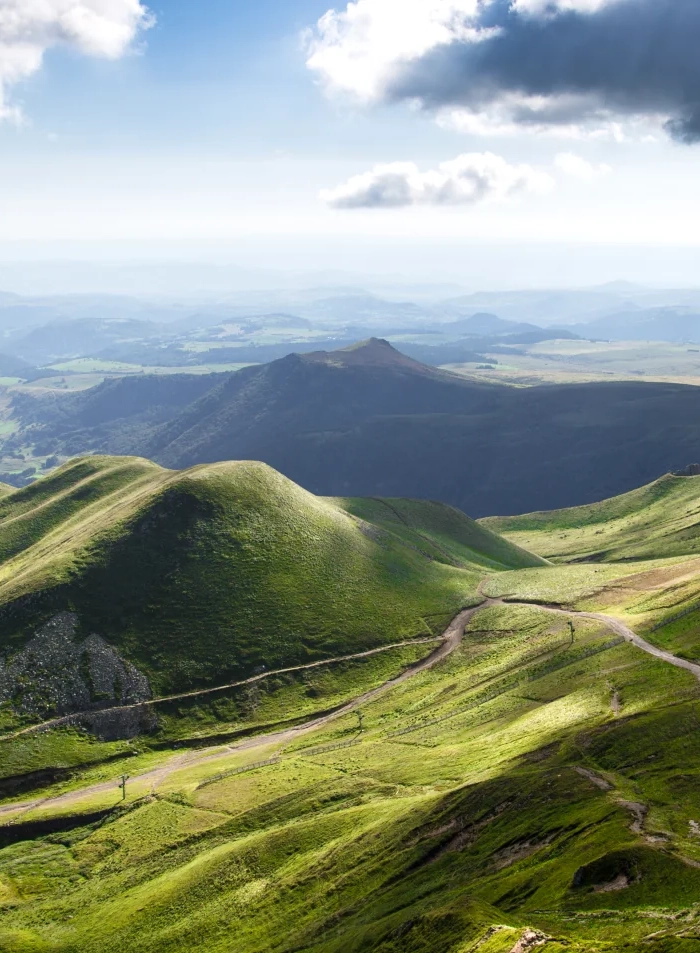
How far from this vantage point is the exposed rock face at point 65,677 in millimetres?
112625

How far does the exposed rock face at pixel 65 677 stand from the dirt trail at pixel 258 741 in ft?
50.8

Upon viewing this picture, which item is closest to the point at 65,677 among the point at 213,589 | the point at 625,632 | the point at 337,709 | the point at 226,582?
the point at 213,589

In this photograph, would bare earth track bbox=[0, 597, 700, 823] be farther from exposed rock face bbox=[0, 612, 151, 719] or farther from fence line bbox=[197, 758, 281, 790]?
fence line bbox=[197, 758, 281, 790]

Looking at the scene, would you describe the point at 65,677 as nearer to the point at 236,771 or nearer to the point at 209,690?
the point at 209,690

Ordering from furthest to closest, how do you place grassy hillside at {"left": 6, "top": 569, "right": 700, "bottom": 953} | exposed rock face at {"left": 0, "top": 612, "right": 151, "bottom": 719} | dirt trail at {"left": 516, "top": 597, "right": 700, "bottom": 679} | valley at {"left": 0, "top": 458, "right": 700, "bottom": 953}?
exposed rock face at {"left": 0, "top": 612, "right": 151, "bottom": 719} → dirt trail at {"left": 516, "top": 597, "right": 700, "bottom": 679} → valley at {"left": 0, "top": 458, "right": 700, "bottom": 953} → grassy hillside at {"left": 6, "top": 569, "right": 700, "bottom": 953}

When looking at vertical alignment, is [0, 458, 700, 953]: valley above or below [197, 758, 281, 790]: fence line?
above

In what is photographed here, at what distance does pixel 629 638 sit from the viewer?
107125 mm

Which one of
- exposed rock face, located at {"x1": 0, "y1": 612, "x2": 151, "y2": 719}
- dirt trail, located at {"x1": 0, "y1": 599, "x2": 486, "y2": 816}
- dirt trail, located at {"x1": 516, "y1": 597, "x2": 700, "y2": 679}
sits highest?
dirt trail, located at {"x1": 516, "y1": 597, "x2": 700, "y2": 679}

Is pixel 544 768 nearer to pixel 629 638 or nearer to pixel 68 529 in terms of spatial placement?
pixel 629 638

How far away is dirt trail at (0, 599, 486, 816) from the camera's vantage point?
3809 inches

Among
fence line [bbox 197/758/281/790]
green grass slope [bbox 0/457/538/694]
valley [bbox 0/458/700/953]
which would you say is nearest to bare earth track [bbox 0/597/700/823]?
valley [bbox 0/458/700/953]

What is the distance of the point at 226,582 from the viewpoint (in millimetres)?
140500

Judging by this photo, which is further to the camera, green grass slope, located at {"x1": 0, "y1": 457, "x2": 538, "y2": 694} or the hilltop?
green grass slope, located at {"x1": 0, "y1": 457, "x2": 538, "y2": 694}

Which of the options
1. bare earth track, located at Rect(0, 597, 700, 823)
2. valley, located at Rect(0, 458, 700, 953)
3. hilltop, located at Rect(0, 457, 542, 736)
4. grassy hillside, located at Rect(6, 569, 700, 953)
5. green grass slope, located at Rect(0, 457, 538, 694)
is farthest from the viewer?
green grass slope, located at Rect(0, 457, 538, 694)
